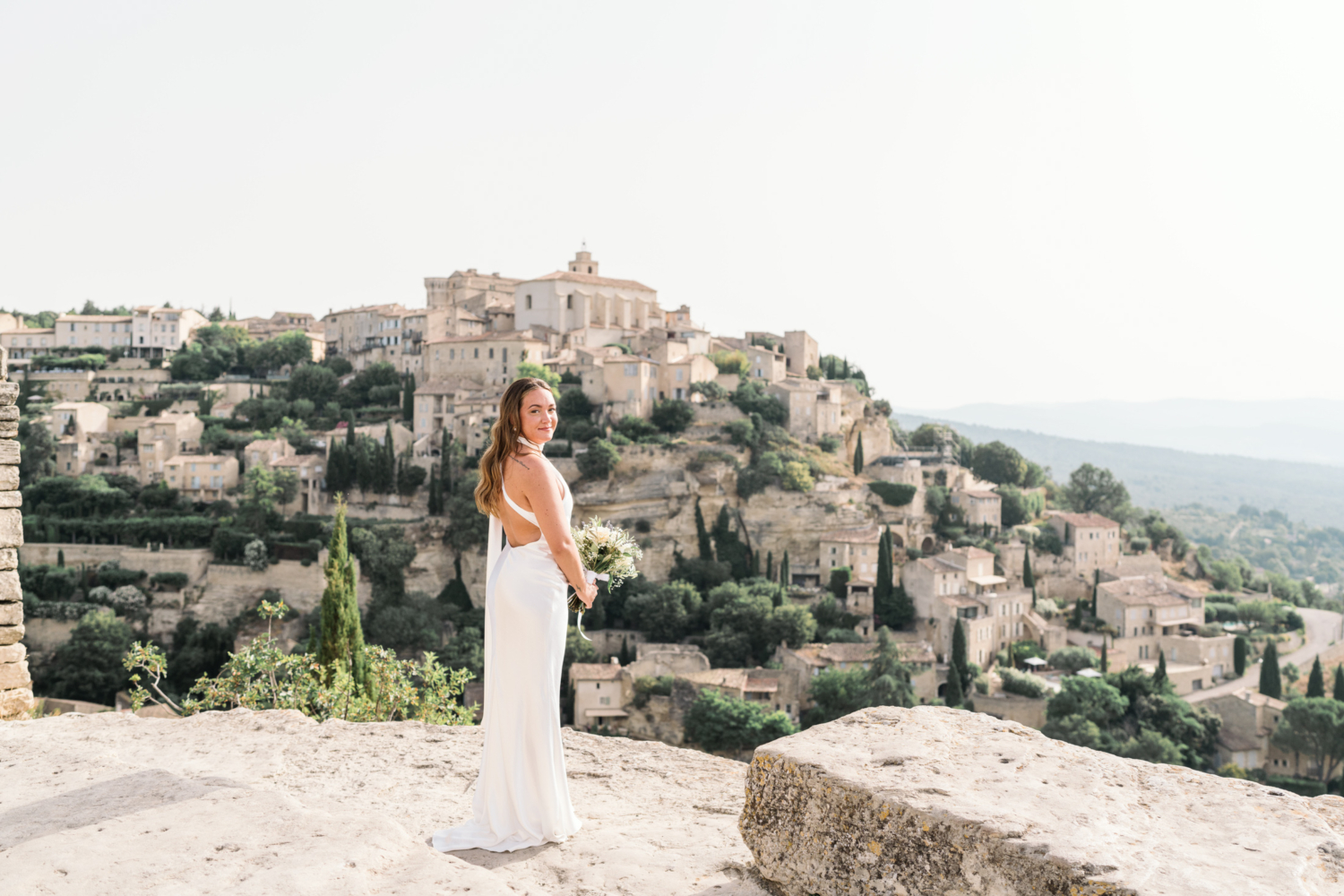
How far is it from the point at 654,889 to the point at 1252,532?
157031 mm

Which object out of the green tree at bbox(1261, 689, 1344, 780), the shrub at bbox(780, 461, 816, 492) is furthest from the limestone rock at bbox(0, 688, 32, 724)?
the green tree at bbox(1261, 689, 1344, 780)

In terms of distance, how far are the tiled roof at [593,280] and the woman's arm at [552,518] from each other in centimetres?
5022

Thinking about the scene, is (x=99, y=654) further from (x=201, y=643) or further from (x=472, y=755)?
(x=472, y=755)

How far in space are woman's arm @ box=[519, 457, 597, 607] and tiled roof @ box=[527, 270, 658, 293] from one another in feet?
165

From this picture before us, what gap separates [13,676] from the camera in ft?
21.2

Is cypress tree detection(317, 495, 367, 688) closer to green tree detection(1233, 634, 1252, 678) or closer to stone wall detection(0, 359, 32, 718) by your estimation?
stone wall detection(0, 359, 32, 718)

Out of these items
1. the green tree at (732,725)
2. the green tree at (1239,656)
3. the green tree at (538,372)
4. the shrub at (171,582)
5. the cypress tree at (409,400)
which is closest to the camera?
the green tree at (732,725)

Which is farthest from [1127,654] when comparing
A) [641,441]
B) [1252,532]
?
[1252,532]

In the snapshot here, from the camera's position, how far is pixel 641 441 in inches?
1684

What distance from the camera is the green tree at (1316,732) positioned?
1246 inches

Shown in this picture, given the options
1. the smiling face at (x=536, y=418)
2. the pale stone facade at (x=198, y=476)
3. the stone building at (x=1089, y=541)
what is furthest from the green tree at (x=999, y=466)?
the smiling face at (x=536, y=418)

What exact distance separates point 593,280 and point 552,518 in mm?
51892

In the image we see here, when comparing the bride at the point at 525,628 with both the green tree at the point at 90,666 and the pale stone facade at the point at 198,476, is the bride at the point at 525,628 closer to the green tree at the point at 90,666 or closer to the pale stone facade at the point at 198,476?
the green tree at the point at 90,666

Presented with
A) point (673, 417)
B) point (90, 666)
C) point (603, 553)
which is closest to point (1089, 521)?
point (673, 417)
